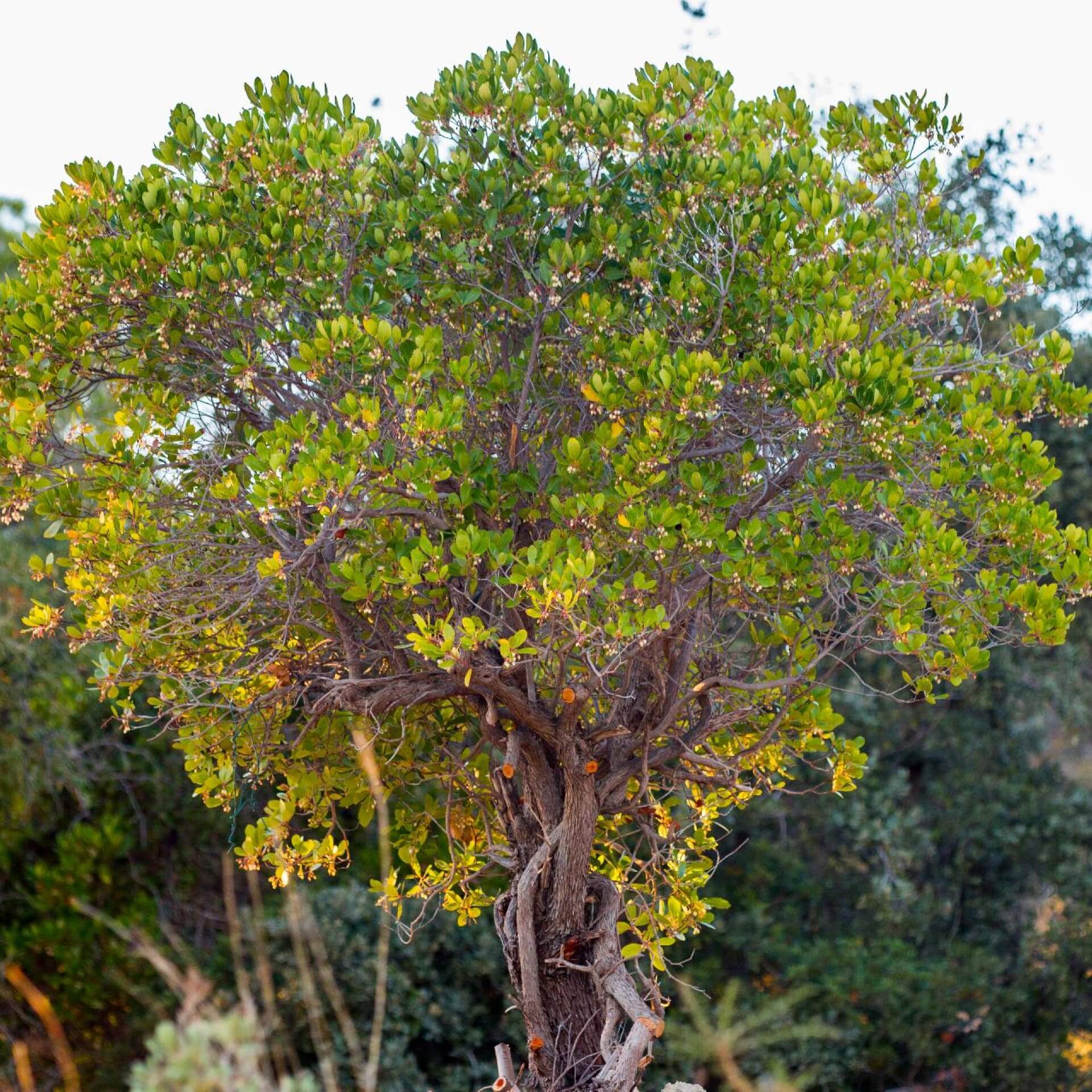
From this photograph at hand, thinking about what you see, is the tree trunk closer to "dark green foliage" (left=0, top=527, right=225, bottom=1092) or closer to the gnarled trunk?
the gnarled trunk

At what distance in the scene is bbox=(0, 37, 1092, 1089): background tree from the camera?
5406 mm

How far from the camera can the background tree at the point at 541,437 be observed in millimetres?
5406

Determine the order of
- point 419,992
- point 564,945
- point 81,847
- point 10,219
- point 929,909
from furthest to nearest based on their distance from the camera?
point 10,219, point 929,909, point 81,847, point 419,992, point 564,945

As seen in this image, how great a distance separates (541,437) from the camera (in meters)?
6.23

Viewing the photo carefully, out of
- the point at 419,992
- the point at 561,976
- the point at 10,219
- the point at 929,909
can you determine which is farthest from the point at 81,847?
the point at 10,219

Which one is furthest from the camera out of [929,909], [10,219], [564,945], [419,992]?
[10,219]

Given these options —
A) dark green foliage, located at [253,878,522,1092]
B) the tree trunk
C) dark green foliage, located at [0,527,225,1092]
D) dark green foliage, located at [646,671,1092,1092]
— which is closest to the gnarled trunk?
the tree trunk

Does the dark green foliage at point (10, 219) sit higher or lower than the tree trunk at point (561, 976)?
higher

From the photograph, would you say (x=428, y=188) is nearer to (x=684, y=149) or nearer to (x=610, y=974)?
(x=684, y=149)

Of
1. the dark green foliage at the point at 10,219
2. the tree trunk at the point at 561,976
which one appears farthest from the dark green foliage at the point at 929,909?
the dark green foliage at the point at 10,219

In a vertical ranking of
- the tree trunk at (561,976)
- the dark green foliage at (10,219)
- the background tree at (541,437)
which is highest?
the dark green foliage at (10,219)

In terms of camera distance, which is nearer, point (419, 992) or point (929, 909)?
point (419, 992)

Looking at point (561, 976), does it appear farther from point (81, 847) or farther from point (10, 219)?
point (10, 219)

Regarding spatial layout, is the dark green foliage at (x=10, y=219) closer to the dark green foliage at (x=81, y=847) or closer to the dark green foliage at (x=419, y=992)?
the dark green foliage at (x=81, y=847)
